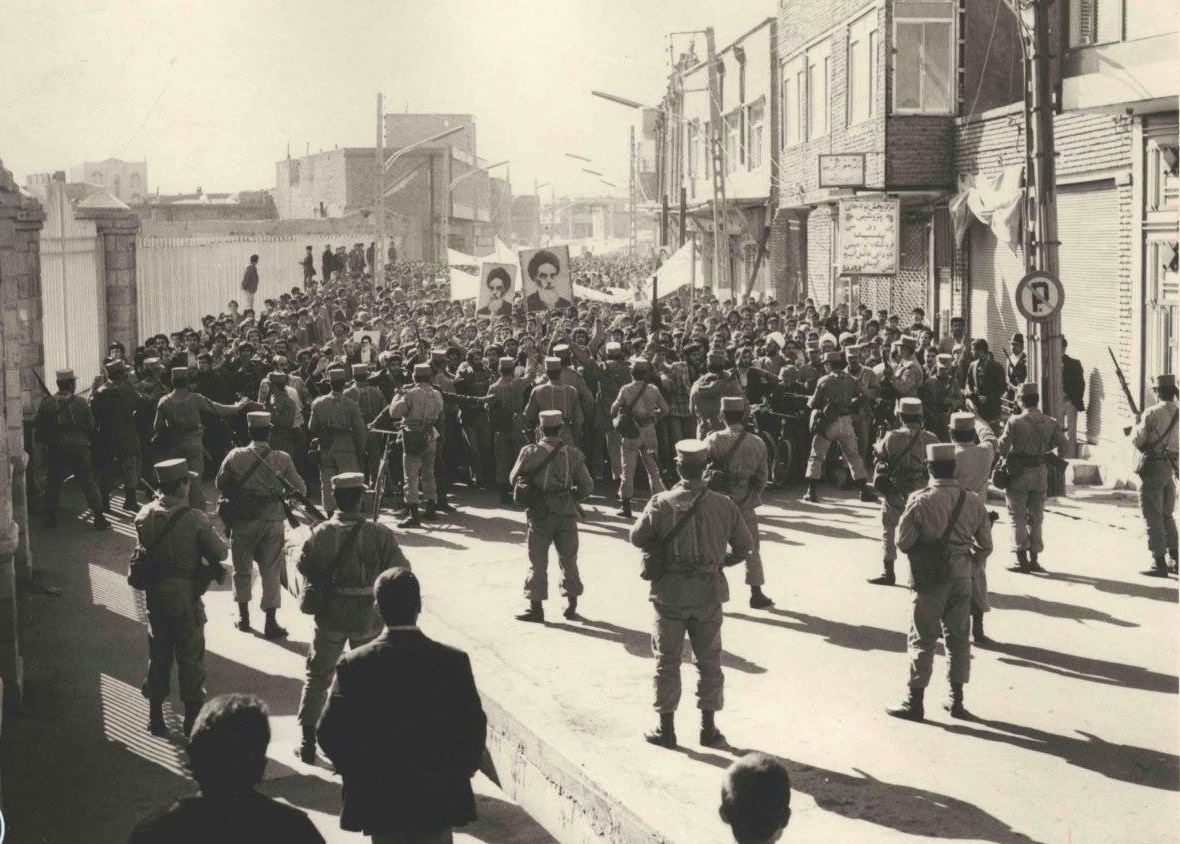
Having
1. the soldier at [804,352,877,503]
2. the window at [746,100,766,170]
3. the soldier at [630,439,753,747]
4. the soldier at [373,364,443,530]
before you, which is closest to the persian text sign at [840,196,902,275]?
the soldier at [804,352,877,503]

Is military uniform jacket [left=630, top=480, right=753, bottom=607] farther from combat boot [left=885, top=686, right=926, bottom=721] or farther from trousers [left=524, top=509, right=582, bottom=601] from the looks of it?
trousers [left=524, top=509, right=582, bottom=601]

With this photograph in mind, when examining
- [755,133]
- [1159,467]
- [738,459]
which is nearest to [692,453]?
[738,459]

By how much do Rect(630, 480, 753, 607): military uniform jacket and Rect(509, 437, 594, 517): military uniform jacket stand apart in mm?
2762

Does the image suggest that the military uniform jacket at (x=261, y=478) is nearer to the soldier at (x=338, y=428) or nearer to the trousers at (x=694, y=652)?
the soldier at (x=338, y=428)

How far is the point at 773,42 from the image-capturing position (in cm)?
3759

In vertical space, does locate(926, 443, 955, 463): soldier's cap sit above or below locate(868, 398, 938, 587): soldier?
above

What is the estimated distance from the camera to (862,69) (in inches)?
1071

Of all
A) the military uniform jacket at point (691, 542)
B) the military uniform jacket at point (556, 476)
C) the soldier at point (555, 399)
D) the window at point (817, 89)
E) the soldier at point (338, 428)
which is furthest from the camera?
the window at point (817, 89)

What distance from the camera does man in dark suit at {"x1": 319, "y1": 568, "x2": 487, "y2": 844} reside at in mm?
5527

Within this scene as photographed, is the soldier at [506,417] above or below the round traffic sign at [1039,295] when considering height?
below

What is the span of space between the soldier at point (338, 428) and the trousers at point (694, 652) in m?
6.74

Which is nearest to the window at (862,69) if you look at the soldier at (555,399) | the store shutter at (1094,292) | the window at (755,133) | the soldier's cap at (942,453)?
the store shutter at (1094,292)

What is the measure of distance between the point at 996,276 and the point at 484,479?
10627mm

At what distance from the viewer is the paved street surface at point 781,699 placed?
729cm
